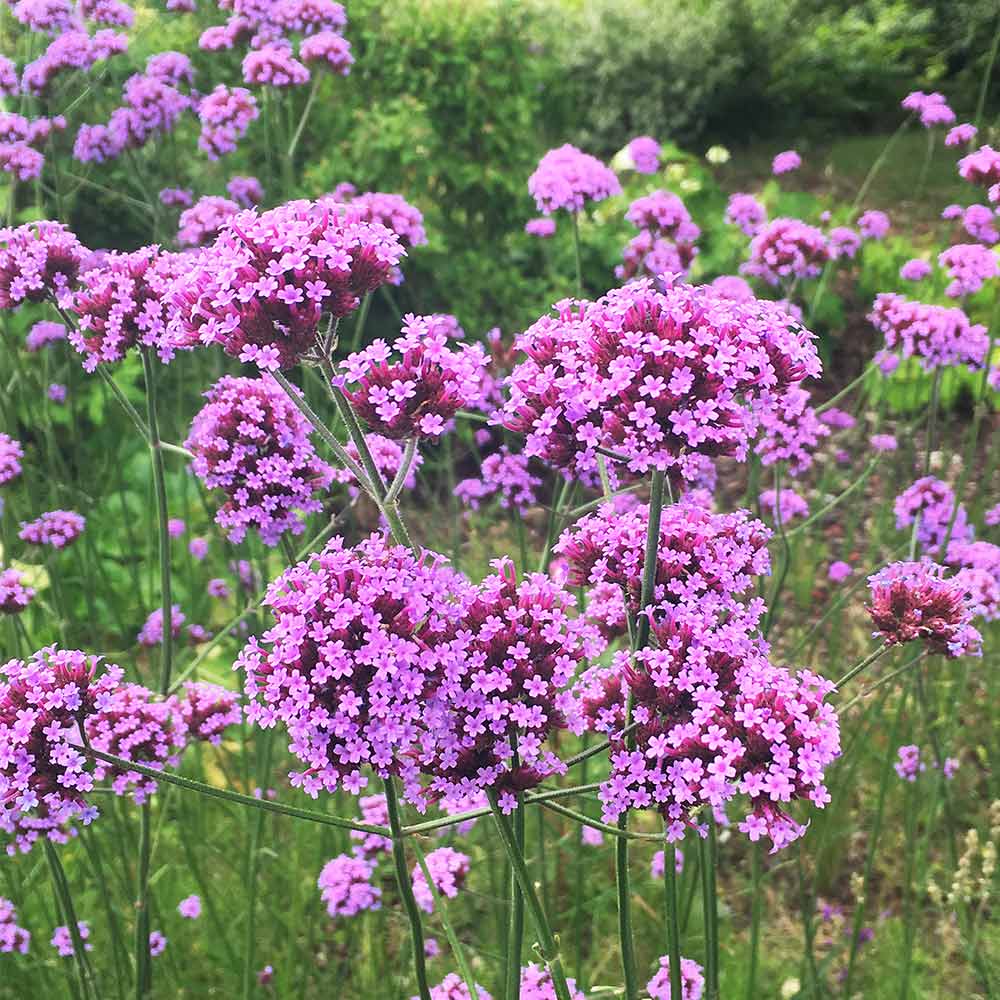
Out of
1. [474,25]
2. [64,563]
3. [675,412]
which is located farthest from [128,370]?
[675,412]

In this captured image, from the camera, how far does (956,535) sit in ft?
10.3

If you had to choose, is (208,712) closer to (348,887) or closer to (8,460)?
(348,887)

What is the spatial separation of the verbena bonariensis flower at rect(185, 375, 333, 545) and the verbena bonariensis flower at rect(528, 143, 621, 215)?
1.32 metres

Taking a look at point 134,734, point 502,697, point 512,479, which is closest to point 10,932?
point 134,734

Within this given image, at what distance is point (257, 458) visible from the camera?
2.19 meters

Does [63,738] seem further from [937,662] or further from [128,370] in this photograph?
Result: [128,370]

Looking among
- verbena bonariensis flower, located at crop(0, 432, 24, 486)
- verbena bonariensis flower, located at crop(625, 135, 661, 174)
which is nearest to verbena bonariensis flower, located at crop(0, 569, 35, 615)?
verbena bonariensis flower, located at crop(0, 432, 24, 486)

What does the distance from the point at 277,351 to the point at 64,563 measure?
4.34 m

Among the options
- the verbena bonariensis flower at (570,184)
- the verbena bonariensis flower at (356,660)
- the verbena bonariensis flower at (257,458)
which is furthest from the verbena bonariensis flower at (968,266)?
the verbena bonariensis flower at (356,660)

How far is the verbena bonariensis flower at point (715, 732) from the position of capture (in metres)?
1.32

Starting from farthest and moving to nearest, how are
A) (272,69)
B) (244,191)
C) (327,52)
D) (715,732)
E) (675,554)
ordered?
(244,191) < (327,52) < (272,69) < (675,554) < (715,732)

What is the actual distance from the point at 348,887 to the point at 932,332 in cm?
214

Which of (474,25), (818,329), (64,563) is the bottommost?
(64,563)

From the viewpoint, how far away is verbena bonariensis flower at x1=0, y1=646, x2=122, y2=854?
1.49m
